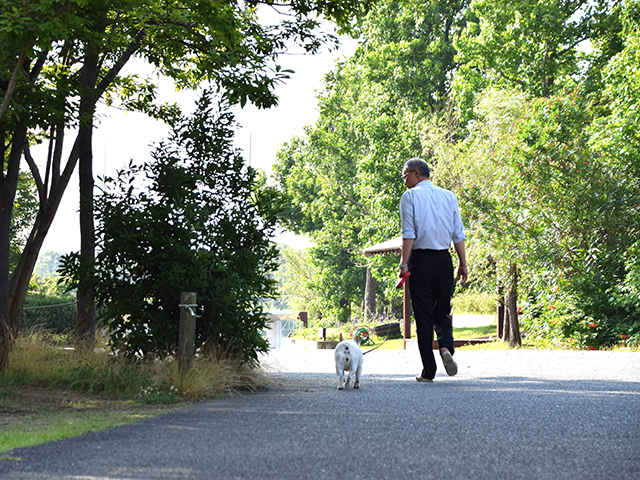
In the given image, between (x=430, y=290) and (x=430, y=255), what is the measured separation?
0.35 meters

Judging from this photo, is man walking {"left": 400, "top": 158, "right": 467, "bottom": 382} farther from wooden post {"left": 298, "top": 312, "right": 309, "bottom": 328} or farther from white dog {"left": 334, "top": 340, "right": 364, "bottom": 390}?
wooden post {"left": 298, "top": 312, "right": 309, "bottom": 328}

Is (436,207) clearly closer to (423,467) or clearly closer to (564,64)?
(423,467)

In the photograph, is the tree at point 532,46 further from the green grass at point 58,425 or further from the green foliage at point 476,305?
the green grass at point 58,425

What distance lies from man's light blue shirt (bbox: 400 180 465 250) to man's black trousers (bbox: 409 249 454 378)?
0.12 metres

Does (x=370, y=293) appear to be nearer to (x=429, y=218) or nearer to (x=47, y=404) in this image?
(x=429, y=218)

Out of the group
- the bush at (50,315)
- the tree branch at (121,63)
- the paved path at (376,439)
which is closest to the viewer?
the paved path at (376,439)

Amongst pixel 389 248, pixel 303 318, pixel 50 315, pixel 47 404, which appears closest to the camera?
pixel 47 404

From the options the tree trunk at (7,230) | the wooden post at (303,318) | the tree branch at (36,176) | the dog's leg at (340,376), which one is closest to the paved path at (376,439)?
the dog's leg at (340,376)

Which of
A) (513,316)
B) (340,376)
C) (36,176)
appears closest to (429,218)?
(340,376)

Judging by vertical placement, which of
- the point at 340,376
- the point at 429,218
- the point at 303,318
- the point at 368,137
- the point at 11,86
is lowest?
the point at 340,376

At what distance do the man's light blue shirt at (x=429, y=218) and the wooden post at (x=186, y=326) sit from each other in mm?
2213

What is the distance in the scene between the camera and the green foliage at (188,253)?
820 cm

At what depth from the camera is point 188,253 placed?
8094 mm

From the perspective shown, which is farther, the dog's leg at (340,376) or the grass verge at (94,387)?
the dog's leg at (340,376)
